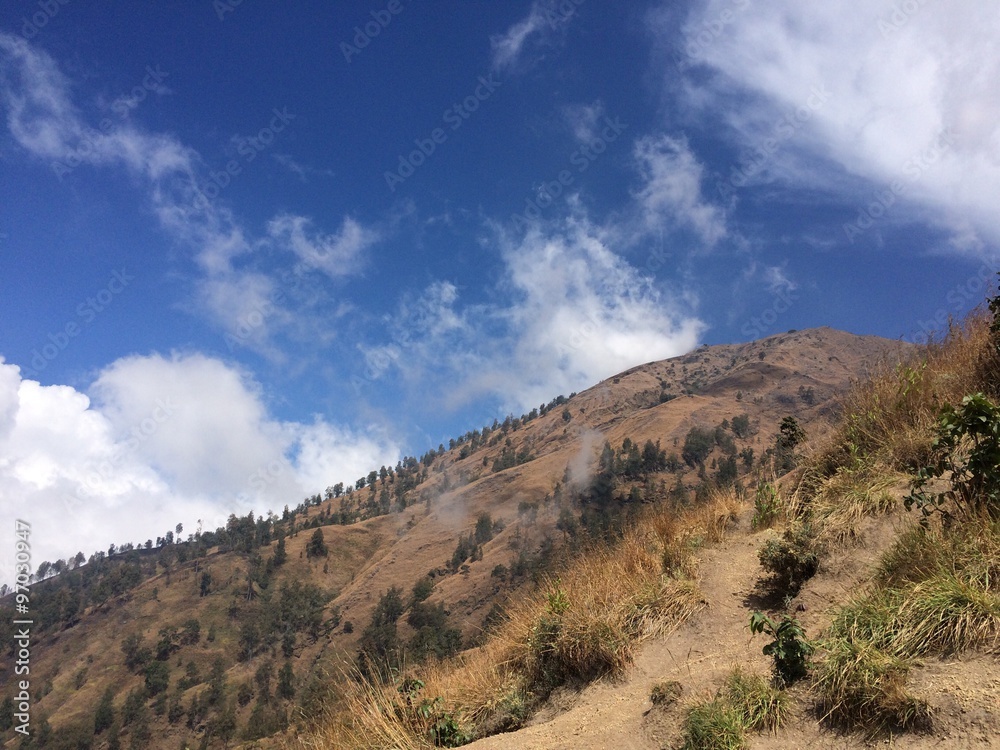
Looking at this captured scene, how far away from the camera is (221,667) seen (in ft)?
259

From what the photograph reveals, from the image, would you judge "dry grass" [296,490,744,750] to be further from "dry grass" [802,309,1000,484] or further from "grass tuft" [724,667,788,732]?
"dry grass" [802,309,1000,484]

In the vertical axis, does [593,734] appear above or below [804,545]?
below

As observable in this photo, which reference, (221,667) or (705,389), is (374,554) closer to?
(221,667)

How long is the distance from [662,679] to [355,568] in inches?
4332

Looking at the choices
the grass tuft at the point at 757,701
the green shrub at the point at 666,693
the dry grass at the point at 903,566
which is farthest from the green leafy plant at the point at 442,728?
the dry grass at the point at 903,566

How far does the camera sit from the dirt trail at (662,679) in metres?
4.84

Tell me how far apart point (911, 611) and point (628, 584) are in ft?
11.2

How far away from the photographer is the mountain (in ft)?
219

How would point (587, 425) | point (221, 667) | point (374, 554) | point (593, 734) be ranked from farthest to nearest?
point (587, 425), point (374, 554), point (221, 667), point (593, 734)

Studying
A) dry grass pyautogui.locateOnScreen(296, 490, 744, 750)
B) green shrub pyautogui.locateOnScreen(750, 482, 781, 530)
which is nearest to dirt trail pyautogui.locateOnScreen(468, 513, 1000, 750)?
dry grass pyautogui.locateOnScreen(296, 490, 744, 750)

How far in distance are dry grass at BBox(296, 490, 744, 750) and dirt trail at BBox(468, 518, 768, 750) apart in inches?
8.1

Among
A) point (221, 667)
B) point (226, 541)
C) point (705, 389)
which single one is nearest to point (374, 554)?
point (221, 667)

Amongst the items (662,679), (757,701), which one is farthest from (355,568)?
(757,701)

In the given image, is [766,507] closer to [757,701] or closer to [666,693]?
[666,693]
